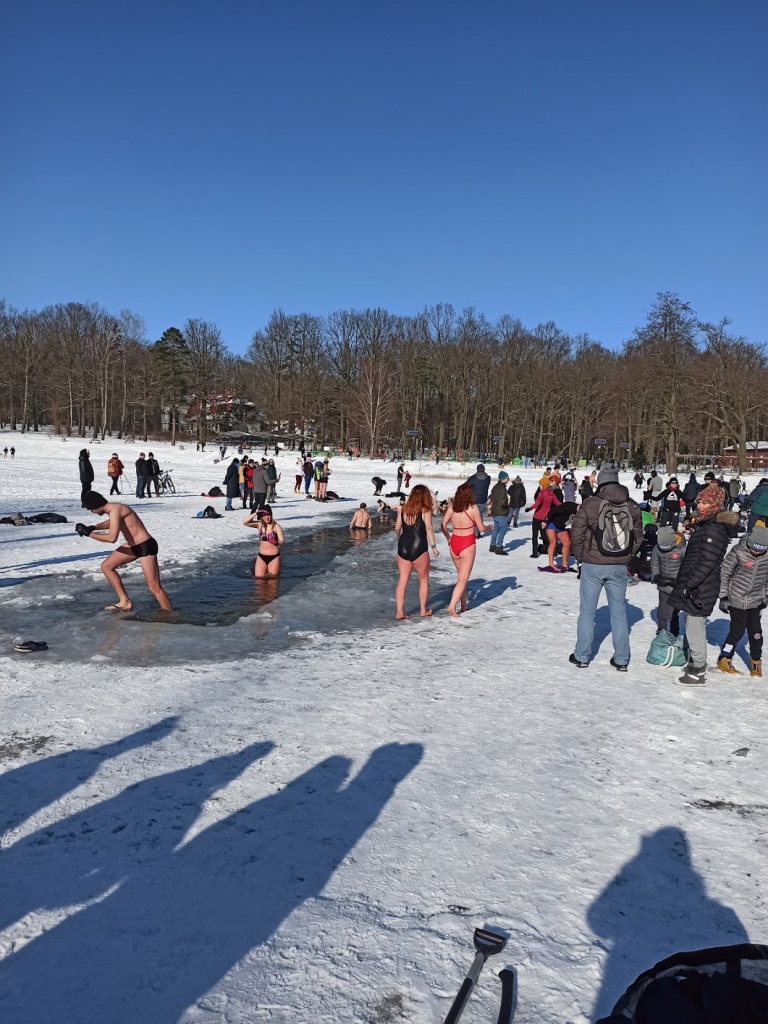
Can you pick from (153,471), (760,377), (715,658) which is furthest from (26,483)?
(760,377)

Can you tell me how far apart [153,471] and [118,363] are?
52843 mm

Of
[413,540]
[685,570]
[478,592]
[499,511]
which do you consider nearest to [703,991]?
[685,570]

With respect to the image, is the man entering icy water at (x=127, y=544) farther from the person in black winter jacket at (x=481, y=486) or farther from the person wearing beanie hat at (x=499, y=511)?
the person in black winter jacket at (x=481, y=486)

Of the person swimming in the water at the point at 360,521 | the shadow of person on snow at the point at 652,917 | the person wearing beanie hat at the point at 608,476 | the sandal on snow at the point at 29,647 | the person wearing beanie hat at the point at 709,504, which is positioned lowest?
the shadow of person on snow at the point at 652,917

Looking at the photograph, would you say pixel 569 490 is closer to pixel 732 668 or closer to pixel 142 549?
pixel 732 668

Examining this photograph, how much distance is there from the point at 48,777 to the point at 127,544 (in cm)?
435

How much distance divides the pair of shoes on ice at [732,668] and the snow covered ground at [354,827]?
11 cm

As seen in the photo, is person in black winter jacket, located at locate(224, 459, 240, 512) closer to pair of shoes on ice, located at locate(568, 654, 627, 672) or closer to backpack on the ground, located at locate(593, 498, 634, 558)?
pair of shoes on ice, located at locate(568, 654, 627, 672)

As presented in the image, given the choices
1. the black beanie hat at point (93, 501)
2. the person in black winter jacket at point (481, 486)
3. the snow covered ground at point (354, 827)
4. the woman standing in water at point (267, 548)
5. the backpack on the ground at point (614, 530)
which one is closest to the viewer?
the snow covered ground at point (354, 827)

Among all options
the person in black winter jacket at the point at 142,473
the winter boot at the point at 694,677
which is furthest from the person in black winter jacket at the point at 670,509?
the person in black winter jacket at the point at 142,473

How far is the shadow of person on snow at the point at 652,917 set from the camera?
254 centimetres

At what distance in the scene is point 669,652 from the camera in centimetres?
626

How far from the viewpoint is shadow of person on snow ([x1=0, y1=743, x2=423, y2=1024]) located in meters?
2.33

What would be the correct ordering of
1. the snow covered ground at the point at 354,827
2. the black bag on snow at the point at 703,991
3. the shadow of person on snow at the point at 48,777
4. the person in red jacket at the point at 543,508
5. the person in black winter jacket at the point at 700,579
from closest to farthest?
A: the black bag on snow at the point at 703,991, the snow covered ground at the point at 354,827, the shadow of person on snow at the point at 48,777, the person in black winter jacket at the point at 700,579, the person in red jacket at the point at 543,508
